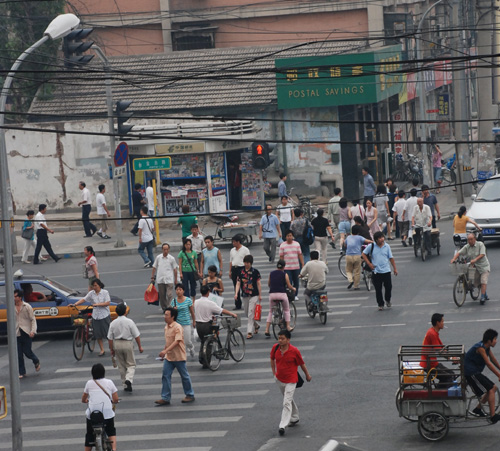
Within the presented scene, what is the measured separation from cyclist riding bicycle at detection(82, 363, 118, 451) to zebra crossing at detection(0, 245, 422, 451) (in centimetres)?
79

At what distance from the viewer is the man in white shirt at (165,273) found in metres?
21.3

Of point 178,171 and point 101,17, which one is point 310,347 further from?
point 101,17

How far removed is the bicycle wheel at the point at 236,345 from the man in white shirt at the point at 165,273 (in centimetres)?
300

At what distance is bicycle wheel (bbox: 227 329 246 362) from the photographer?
1805cm

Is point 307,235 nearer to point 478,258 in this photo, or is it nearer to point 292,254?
point 292,254

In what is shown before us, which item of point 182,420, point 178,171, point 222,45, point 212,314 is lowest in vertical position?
point 182,420

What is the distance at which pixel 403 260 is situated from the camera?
25938 millimetres

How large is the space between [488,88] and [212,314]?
2150 cm

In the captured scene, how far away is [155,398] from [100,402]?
3.15 meters

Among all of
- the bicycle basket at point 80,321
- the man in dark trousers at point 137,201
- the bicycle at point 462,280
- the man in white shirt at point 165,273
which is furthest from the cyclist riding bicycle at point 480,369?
the man in dark trousers at point 137,201

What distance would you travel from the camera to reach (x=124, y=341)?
1672 centimetres

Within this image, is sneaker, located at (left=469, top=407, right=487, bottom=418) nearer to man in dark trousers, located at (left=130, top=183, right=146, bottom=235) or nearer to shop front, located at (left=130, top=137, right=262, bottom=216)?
man in dark trousers, located at (left=130, top=183, right=146, bottom=235)

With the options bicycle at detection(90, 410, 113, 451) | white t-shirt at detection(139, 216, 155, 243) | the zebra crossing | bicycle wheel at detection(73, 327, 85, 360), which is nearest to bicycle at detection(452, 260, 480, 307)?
the zebra crossing

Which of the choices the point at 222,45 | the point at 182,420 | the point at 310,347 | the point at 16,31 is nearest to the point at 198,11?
the point at 222,45
